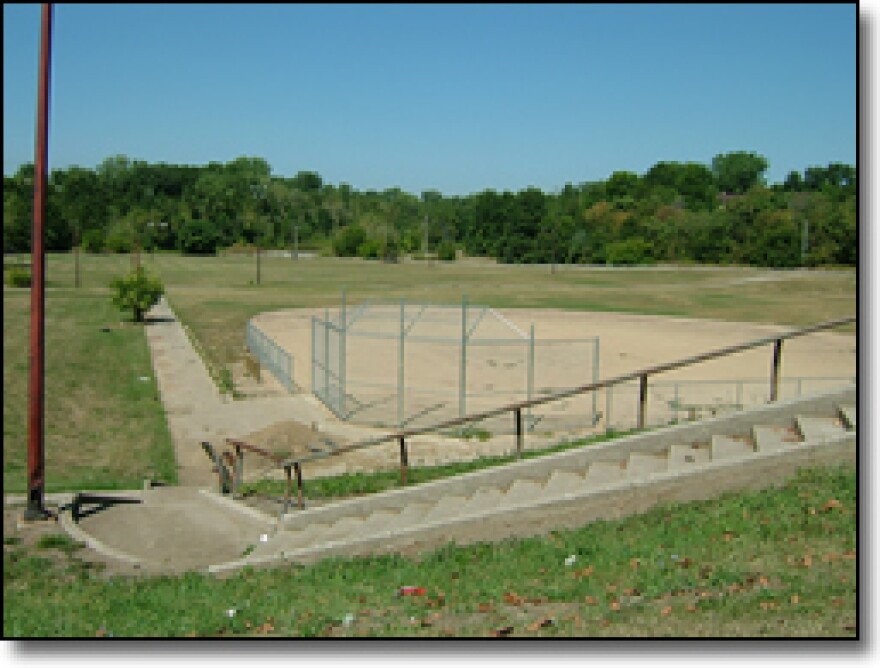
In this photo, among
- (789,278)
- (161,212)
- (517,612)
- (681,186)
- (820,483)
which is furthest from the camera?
(681,186)

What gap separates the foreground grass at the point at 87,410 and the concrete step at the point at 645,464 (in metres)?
6.34

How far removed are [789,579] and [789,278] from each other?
7517 centimetres

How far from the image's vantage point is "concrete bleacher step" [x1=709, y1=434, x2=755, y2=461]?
9203 mm

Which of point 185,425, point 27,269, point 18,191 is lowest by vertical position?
point 185,425

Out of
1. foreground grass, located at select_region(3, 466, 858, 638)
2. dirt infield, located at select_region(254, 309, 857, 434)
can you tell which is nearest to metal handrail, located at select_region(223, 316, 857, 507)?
foreground grass, located at select_region(3, 466, 858, 638)

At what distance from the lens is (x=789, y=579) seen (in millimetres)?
6441

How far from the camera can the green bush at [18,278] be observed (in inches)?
449

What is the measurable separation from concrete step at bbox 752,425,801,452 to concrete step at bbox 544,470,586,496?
5.94 feet

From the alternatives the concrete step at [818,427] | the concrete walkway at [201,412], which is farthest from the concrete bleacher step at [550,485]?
the concrete walkway at [201,412]

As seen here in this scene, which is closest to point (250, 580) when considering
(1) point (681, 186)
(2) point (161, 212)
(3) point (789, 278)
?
(3) point (789, 278)

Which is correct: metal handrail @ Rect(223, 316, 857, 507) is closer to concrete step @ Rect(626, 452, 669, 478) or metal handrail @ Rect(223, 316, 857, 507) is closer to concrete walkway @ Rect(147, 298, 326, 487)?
concrete step @ Rect(626, 452, 669, 478)

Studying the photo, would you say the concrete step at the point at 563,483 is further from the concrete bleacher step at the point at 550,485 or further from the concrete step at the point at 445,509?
the concrete step at the point at 445,509

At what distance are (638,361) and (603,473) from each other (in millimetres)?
24263

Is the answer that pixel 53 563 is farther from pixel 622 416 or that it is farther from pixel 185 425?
pixel 622 416
